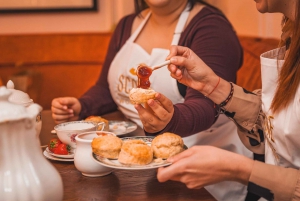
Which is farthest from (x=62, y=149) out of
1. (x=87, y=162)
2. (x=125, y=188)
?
(x=125, y=188)

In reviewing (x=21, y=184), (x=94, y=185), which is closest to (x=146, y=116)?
(x=94, y=185)

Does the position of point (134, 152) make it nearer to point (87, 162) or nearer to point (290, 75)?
point (87, 162)

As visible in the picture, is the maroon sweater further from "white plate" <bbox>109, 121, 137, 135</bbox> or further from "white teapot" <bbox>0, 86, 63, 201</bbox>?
"white teapot" <bbox>0, 86, 63, 201</bbox>

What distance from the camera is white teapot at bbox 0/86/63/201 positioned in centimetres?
80

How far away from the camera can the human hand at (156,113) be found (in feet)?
4.11

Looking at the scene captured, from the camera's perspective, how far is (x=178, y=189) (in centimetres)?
101

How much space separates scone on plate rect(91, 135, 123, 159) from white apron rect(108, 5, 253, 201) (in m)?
0.57

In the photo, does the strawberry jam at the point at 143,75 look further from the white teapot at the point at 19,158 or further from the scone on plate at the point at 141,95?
the white teapot at the point at 19,158

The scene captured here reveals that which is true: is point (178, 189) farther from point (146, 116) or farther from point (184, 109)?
point (184, 109)

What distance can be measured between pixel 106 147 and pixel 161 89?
2.34 ft

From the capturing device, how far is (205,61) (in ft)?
5.27

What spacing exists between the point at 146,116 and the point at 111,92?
0.66m

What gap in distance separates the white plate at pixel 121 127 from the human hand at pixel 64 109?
21cm

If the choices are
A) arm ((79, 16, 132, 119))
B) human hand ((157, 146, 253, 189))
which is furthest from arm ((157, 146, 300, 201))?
arm ((79, 16, 132, 119))
